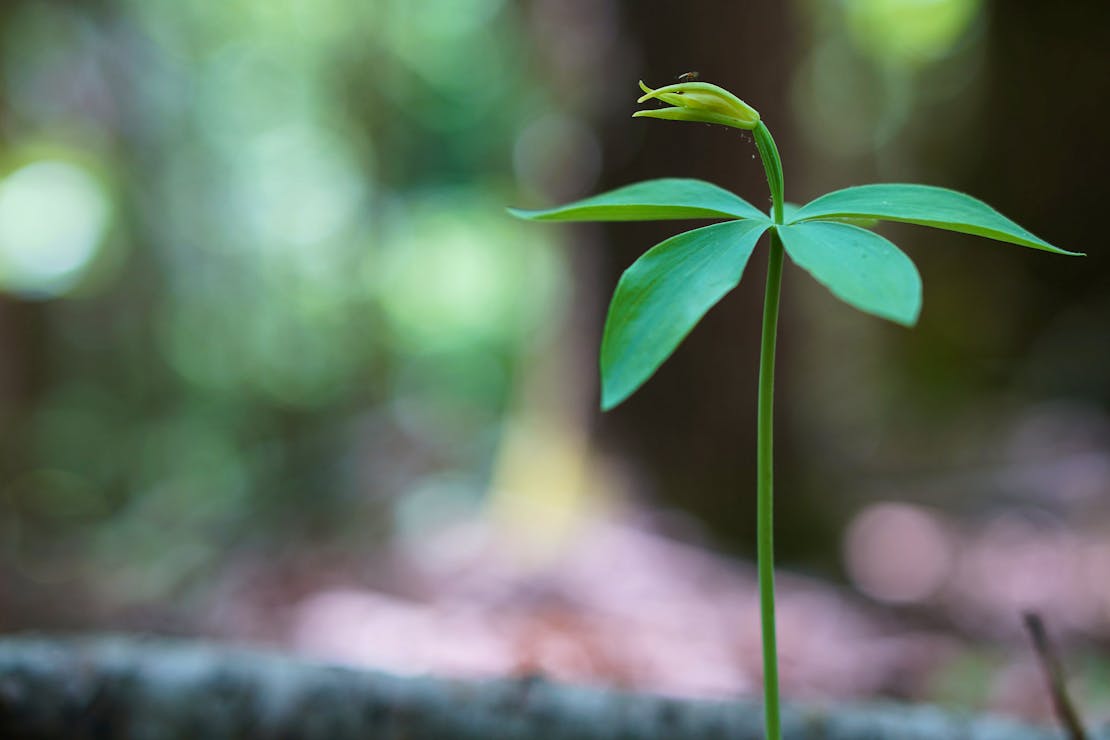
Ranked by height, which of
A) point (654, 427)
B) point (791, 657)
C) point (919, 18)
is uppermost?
point (919, 18)

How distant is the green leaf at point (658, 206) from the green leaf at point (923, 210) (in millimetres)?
38

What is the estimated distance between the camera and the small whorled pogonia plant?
1.36ft

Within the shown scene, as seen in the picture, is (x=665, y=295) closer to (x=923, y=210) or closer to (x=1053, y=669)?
(x=923, y=210)

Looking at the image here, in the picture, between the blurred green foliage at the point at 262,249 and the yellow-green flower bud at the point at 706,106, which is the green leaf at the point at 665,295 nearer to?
the yellow-green flower bud at the point at 706,106

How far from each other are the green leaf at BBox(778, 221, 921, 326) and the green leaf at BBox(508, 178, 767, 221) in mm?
42

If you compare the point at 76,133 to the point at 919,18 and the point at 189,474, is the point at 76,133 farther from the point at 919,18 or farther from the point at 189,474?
the point at 919,18

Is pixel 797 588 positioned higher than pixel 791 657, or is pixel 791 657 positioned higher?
pixel 797 588

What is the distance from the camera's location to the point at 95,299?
10.0 m

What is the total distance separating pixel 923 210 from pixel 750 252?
102 mm

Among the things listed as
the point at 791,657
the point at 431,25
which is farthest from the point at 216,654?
the point at 431,25

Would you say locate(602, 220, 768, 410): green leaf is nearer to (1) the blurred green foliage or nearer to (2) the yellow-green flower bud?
(2) the yellow-green flower bud

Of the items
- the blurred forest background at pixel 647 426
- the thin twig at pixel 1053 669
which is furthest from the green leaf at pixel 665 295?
the blurred forest background at pixel 647 426

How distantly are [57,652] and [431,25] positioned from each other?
1372 cm

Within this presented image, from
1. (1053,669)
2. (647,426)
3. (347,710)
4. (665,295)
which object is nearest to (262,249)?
(647,426)
